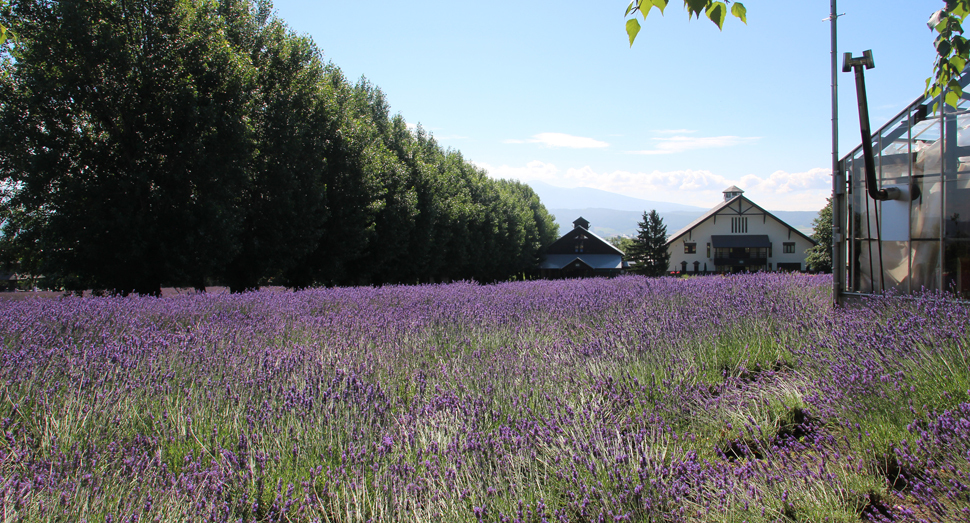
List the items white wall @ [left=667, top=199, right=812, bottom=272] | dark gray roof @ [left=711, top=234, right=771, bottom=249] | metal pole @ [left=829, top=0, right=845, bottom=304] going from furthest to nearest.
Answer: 1. white wall @ [left=667, top=199, right=812, bottom=272]
2. dark gray roof @ [left=711, top=234, right=771, bottom=249]
3. metal pole @ [left=829, top=0, right=845, bottom=304]

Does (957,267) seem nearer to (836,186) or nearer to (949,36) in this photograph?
(836,186)

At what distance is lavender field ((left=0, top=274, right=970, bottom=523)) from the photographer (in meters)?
2.31

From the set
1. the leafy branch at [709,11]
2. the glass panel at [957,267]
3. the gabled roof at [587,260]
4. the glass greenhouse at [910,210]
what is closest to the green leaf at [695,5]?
the leafy branch at [709,11]

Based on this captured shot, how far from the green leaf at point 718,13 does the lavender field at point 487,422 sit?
193cm

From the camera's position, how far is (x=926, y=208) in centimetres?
680

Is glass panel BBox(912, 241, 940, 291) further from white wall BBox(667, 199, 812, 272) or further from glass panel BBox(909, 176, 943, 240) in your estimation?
white wall BBox(667, 199, 812, 272)

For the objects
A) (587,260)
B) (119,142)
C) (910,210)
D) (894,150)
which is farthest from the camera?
(587,260)

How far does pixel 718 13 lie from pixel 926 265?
653 centimetres

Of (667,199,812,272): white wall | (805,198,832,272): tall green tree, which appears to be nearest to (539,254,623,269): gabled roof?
(667,199,812,272): white wall

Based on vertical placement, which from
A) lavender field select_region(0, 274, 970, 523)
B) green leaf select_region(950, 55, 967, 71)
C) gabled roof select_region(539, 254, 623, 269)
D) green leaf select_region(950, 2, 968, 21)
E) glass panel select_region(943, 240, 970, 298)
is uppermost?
gabled roof select_region(539, 254, 623, 269)

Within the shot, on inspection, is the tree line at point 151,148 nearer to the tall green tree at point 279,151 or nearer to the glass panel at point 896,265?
the tall green tree at point 279,151

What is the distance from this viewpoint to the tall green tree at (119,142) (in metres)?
13.1

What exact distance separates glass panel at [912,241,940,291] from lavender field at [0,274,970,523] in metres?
2.24

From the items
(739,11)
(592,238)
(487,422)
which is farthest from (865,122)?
(592,238)
